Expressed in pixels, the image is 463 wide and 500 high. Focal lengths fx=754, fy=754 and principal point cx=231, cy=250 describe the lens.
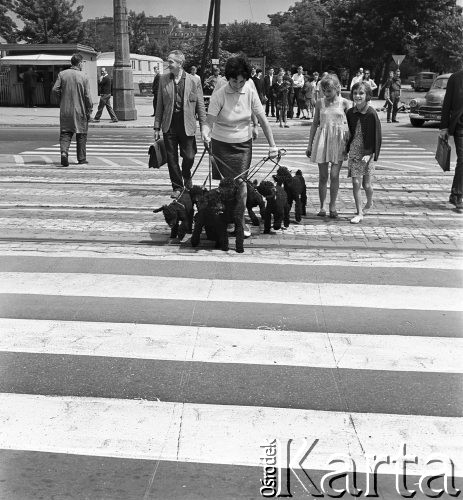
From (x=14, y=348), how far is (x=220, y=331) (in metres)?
1.41

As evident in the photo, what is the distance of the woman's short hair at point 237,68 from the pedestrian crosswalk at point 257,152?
24.1 ft

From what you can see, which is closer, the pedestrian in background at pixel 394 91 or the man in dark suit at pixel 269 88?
the pedestrian in background at pixel 394 91

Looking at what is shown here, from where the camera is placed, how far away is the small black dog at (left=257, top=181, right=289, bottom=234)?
7977 millimetres

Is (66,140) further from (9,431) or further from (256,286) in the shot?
(9,431)

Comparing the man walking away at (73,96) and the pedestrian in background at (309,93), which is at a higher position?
the man walking away at (73,96)

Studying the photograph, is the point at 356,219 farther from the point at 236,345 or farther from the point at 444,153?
the point at 236,345

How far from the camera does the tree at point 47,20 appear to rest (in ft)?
228

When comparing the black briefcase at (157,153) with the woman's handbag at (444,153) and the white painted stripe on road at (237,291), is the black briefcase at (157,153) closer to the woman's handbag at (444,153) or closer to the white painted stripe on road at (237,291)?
the white painted stripe on road at (237,291)

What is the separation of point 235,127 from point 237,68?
0.63 m

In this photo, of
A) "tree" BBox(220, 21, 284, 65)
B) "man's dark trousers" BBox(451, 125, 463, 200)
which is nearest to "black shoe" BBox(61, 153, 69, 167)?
"man's dark trousers" BBox(451, 125, 463, 200)

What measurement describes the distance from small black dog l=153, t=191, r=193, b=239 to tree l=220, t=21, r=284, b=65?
85.8 meters

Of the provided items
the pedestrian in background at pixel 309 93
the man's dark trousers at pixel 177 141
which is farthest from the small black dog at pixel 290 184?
the pedestrian in background at pixel 309 93

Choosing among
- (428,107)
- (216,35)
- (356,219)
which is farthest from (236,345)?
(216,35)

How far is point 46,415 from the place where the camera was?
4.07 metres
